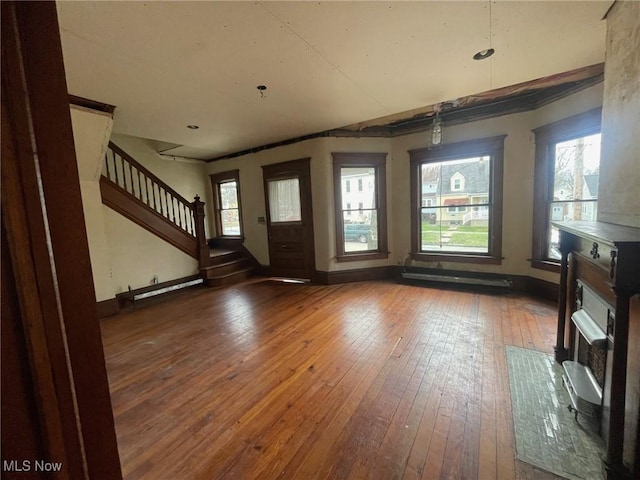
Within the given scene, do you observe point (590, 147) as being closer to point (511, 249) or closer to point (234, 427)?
point (511, 249)

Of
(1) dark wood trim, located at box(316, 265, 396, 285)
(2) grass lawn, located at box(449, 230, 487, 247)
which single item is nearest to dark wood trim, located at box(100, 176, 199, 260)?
(1) dark wood trim, located at box(316, 265, 396, 285)

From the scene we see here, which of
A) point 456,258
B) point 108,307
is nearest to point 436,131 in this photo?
point 456,258

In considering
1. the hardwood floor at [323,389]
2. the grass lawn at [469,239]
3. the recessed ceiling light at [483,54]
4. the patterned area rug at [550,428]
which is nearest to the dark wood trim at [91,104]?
the hardwood floor at [323,389]

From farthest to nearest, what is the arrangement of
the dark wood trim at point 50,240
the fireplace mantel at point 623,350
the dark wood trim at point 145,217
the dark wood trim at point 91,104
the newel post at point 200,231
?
the newel post at point 200,231
the dark wood trim at point 145,217
the dark wood trim at point 91,104
the fireplace mantel at point 623,350
the dark wood trim at point 50,240

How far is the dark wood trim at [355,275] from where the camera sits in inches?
189

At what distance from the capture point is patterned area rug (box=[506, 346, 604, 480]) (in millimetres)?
1380

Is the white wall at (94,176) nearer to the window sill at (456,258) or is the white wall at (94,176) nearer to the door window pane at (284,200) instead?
the door window pane at (284,200)

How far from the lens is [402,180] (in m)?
4.72

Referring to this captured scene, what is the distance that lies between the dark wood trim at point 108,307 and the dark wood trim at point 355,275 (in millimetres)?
3081

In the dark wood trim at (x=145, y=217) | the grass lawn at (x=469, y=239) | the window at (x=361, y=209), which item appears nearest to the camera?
the dark wood trim at (x=145, y=217)

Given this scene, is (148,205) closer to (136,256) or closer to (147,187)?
(147,187)

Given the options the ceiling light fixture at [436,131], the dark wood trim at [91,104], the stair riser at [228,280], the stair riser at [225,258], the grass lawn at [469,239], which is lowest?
the stair riser at [228,280]

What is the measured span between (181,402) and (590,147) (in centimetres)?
481

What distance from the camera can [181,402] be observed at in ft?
6.38
